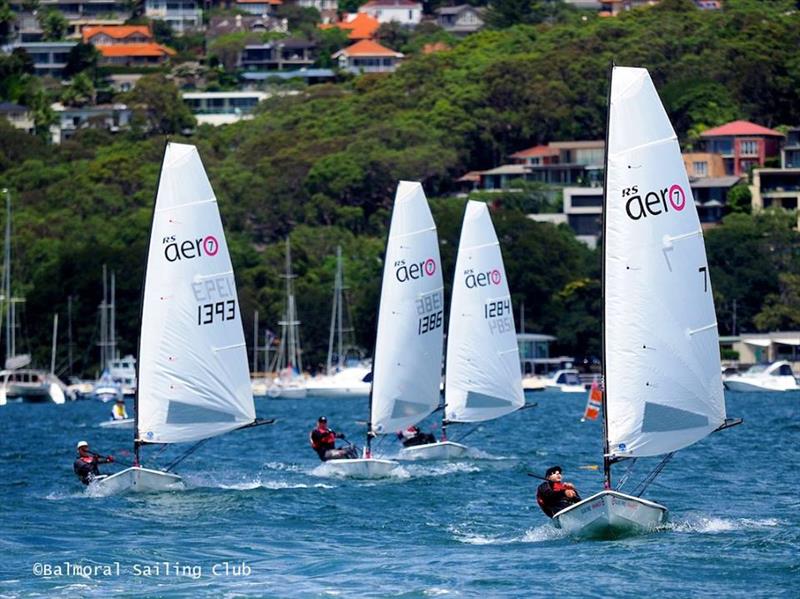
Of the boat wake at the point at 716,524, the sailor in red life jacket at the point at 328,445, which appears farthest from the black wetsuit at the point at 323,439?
the boat wake at the point at 716,524

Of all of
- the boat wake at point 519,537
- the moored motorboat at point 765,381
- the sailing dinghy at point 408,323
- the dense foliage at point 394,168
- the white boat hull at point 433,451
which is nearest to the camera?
the boat wake at point 519,537

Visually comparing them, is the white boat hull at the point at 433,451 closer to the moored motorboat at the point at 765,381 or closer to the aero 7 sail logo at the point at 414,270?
the aero 7 sail logo at the point at 414,270

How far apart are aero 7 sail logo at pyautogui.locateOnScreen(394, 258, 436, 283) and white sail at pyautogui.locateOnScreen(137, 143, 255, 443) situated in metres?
6.71

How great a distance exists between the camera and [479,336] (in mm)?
48656

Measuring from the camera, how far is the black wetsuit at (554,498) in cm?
3145

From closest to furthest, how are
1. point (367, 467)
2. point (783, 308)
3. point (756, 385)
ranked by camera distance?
point (367, 467), point (756, 385), point (783, 308)

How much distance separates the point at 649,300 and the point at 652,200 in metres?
1.48

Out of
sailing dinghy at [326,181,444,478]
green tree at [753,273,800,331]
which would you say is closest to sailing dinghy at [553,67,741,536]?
sailing dinghy at [326,181,444,478]

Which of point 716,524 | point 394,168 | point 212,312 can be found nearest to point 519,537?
point 716,524

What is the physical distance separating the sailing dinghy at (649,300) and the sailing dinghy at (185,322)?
10118 mm

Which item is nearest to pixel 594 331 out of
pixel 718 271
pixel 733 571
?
pixel 718 271
